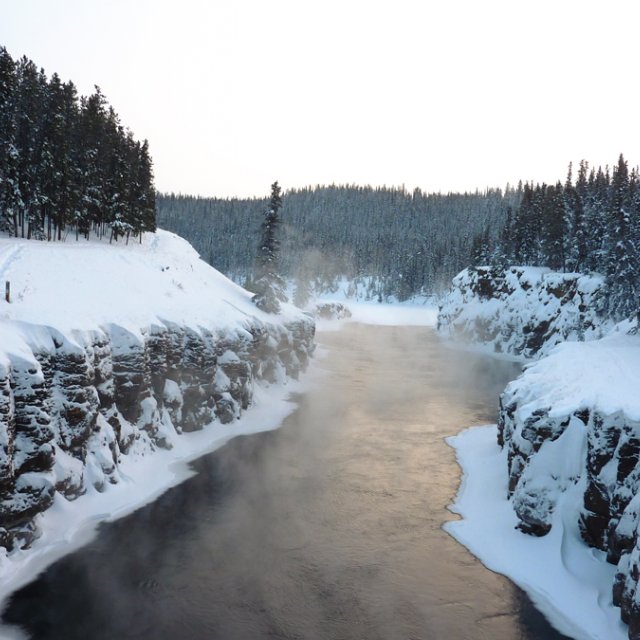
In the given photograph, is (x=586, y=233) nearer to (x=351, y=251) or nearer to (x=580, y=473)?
(x=580, y=473)

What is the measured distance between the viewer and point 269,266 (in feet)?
150

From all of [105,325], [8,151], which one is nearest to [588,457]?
[105,325]

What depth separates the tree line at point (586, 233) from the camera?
54219 millimetres

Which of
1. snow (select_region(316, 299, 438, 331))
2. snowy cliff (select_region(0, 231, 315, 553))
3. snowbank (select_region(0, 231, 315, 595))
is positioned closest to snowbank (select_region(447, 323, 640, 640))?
snowbank (select_region(0, 231, 315, 595))

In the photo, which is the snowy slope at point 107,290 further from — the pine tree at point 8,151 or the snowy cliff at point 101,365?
the pine tree at point 8,151

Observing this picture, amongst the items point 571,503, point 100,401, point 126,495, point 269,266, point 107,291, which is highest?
point 269,266

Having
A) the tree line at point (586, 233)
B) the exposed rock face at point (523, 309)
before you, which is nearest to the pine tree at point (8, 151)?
the tree line at point (586, 233)

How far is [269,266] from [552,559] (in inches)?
1284

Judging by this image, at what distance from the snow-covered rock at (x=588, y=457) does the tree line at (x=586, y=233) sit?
2313 centimetres

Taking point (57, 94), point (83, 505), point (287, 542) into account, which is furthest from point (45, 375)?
point (57, 94)

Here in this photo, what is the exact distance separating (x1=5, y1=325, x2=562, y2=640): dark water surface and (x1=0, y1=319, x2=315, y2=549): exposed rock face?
2528 millimetres

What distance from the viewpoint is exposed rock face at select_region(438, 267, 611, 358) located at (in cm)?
6216

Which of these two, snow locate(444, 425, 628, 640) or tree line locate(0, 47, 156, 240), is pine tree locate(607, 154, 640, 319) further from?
tree line locate(0, 47, 156, 240)

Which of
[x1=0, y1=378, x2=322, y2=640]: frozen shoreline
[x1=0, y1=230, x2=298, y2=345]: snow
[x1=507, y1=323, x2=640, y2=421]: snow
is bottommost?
[x1=0, y1=378, x2=322, y2=640]: frozen shoreline
